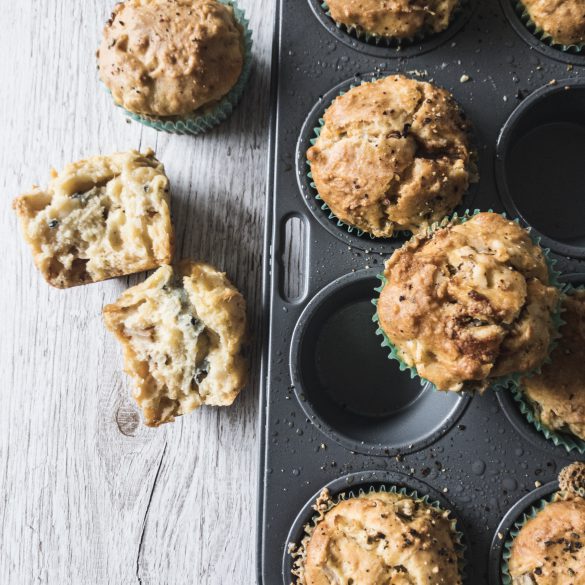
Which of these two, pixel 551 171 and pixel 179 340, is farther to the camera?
pixel 551 171

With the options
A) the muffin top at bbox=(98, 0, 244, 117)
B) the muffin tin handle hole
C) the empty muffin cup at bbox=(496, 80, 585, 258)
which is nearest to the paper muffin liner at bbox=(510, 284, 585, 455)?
the empty muffin cup at bbox=(496, 80, 585, 258)

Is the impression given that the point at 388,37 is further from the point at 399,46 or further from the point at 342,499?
the point at 342,499

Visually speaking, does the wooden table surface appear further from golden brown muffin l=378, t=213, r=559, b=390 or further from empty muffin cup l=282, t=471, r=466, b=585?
golden brown muffin l=378, t=213, r=559, b=390

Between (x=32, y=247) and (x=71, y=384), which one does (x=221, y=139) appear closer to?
(x=32, y=247)

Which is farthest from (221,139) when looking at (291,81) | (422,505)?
(422,505)

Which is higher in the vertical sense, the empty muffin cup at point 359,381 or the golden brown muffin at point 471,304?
the golden brown muffin at point 471,304

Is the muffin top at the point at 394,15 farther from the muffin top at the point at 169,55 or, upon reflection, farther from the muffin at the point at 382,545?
the muffin at the point at 382,545

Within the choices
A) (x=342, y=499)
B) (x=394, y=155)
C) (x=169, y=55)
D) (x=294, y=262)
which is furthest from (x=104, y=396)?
(x=394, y=155)

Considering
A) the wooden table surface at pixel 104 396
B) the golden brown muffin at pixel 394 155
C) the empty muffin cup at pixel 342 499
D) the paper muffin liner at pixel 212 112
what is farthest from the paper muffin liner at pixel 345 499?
the paper muffin liner at pixel 212 112
